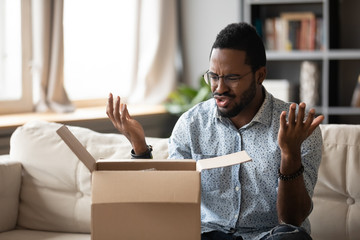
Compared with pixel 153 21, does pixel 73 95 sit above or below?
below

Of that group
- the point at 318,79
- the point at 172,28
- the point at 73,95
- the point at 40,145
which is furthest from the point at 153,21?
the point at 40,145

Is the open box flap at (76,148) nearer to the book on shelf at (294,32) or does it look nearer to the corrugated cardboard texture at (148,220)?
the corrugated cardboard texture at (148,220)

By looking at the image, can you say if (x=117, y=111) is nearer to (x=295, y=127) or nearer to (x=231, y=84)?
(x=231, y=84)

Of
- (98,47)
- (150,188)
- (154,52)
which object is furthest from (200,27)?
(150,188)

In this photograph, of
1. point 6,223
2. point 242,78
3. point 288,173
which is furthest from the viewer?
point 6,223

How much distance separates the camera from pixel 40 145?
252cm

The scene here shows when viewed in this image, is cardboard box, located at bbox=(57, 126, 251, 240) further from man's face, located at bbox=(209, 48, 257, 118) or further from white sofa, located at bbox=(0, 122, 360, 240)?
white sofa, located at bbox=(0, 122, 360, 240)

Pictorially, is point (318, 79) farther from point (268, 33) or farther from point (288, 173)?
point (288, 173)

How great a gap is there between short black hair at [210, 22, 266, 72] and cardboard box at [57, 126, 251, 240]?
596 mm

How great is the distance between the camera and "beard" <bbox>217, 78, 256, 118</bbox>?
6.28 feet

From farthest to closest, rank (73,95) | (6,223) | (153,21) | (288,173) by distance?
(153,21)
(73,95)
(6,223)
(288,173)

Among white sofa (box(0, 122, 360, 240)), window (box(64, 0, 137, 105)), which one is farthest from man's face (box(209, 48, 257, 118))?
window (box(64, 0, 137, 105))

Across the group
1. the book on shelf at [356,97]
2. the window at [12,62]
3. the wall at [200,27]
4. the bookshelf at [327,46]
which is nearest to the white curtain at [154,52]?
the wall at [200,27]

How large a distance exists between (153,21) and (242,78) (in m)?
2.57
